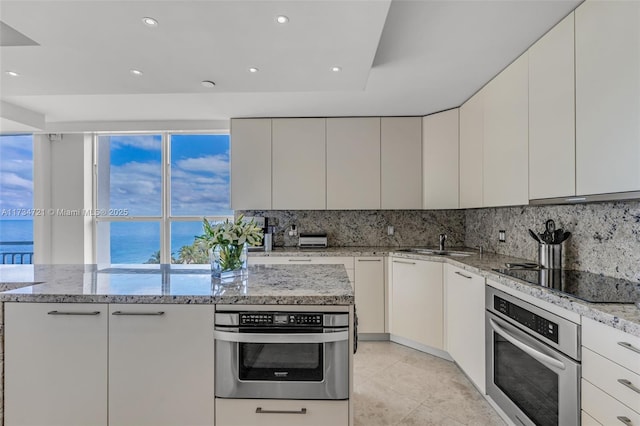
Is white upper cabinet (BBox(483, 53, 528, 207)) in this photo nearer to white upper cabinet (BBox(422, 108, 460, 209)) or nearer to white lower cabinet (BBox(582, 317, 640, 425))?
white upper cabinet (BBox(422, 108, 460, 209))

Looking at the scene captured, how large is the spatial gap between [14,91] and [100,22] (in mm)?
1632

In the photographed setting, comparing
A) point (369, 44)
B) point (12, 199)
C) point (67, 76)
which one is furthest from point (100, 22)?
point (12, 199)

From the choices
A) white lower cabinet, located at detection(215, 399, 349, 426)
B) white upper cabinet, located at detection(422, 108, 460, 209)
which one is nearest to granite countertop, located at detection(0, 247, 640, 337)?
white lower cabinet, located at detection(215, 399, 349, 426)

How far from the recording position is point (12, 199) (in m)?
4.25

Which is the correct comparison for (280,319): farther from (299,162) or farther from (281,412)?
(299,162)

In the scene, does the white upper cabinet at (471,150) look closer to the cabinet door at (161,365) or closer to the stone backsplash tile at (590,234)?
the stone backsplash tile at (590,234)

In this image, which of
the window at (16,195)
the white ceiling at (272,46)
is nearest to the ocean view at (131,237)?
the window at (16,195)

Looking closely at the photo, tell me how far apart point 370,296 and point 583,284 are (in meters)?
1.93

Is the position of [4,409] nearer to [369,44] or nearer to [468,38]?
[369,44]

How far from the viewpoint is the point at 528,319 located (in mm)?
1648

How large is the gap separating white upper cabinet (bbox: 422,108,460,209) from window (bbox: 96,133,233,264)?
256cm

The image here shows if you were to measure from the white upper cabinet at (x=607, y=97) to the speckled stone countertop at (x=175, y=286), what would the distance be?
4.36 feet

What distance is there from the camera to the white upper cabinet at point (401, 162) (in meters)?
3.58

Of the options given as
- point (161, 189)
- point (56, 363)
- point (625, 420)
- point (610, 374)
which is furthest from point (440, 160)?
point (161, 189)
